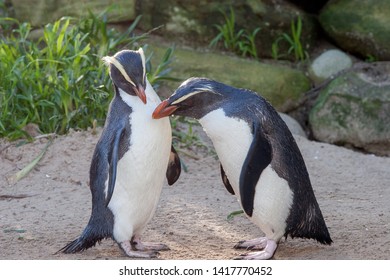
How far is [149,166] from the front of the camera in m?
3.74

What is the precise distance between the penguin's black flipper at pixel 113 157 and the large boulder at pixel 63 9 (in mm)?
3139

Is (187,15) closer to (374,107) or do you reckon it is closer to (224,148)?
(374,107)

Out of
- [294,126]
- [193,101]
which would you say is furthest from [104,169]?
[294,126]

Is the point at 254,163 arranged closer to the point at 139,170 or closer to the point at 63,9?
the point at 139,170

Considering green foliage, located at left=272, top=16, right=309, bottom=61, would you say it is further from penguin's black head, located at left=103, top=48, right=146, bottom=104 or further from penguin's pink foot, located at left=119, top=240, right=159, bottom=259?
penguin's pink foot, located at left=119, top=240, right=159, bottom=259

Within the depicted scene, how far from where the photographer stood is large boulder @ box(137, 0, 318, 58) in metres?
6.83

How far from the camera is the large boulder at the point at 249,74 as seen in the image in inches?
257

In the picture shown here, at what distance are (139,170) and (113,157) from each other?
0.44 feet

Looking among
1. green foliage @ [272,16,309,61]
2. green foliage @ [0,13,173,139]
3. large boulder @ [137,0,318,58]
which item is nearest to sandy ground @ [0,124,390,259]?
green foliage @ [0,13,173,139]

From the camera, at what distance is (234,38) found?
6805 millimetres

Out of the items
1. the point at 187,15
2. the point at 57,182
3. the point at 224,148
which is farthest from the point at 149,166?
the point at 187,15

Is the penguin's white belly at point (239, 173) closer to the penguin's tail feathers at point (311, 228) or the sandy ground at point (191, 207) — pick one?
the penguin's tail feathers at point (311, 228)

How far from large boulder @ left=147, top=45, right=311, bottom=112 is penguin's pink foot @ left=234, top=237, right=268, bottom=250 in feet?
8.54

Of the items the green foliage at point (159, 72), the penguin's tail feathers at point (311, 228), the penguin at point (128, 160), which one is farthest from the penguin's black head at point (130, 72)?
the green foliage at point (159, 72)
